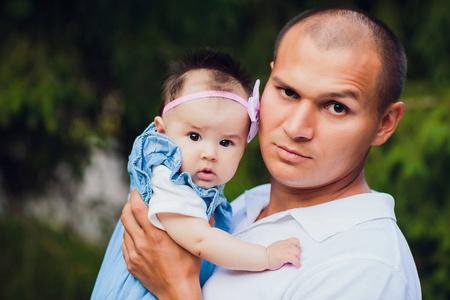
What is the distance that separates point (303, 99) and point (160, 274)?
78 cm

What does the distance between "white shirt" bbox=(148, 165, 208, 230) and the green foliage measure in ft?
8.71

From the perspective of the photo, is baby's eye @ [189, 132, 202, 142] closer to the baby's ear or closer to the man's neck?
the baby's ear

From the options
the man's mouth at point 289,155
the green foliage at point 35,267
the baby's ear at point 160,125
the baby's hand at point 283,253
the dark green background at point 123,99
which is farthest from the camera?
the green foliage at point 35,267

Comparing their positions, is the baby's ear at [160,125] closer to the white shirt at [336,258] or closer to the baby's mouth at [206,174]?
the baby's mouth at [206,174]

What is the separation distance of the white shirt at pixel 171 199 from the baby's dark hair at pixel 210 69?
295mm

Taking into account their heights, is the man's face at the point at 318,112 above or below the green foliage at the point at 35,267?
above

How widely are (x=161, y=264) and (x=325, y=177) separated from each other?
647 mm

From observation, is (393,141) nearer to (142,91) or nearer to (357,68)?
(142,91)

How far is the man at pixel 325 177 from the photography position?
1.42 meters

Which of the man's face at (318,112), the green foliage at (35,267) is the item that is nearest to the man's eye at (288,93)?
the man's face at (318,112)

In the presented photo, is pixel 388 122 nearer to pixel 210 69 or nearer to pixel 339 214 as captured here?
pixel 339 214

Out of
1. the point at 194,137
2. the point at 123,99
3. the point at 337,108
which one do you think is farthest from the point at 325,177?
the point at 123,99

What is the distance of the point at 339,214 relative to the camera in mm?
1622

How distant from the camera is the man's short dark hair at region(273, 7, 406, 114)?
1.58 meters
